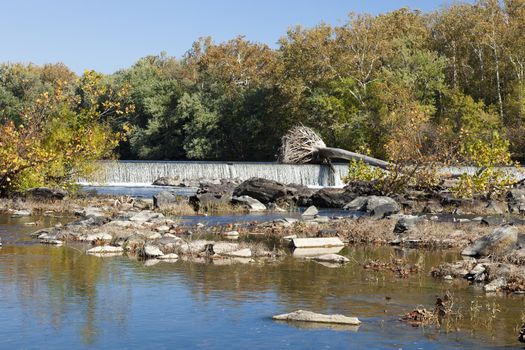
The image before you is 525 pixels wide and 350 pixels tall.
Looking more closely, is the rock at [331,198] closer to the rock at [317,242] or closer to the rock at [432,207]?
the rock at [432,207]

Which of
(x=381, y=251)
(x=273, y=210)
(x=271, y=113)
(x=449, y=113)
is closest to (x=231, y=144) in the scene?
(x=271, y=113)

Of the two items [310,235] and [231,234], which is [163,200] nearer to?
[231,234]

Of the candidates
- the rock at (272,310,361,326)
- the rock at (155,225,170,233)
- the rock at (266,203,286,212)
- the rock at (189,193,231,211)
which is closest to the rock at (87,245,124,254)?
the rock at (155,225,170,233)

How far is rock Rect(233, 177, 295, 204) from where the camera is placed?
38.1m

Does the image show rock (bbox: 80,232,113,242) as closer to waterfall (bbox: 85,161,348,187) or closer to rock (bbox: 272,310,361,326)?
rock (bbox: 272,310,361,326)

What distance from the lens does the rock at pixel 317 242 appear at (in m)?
22.3

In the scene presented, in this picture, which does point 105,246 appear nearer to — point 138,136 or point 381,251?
point 381,251

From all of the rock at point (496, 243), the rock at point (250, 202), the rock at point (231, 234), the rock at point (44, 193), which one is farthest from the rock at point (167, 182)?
the rock at point (496, 243)

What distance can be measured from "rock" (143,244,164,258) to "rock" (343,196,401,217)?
12.3 m

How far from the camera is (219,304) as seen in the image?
14188 mm

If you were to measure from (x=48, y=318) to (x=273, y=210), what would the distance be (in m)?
23.4

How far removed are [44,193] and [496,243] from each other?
2248cm

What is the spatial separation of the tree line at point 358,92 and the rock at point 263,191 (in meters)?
26.4

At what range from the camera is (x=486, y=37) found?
228ft
